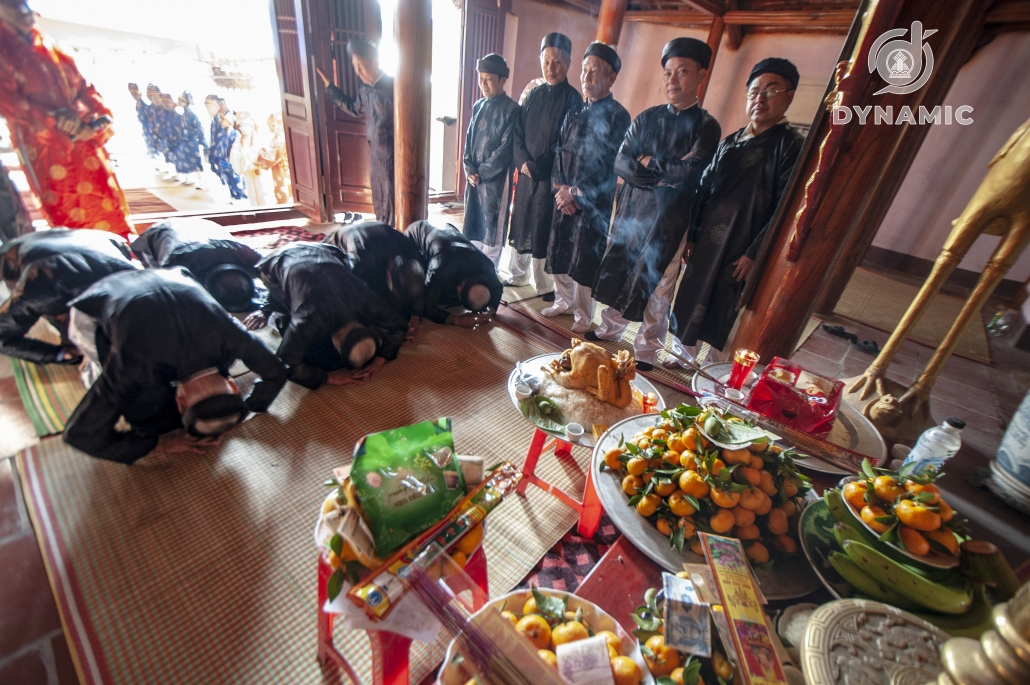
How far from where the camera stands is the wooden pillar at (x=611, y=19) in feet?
17.8

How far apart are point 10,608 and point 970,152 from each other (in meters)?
9.15

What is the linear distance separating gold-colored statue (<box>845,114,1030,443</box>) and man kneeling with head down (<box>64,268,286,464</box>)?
141 inches

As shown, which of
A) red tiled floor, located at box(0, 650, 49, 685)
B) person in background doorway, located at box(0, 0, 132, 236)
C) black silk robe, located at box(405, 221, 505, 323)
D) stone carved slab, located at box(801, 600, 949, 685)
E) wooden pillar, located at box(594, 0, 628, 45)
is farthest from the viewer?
wooden pillar, located at box(594, 0, 628, 45)

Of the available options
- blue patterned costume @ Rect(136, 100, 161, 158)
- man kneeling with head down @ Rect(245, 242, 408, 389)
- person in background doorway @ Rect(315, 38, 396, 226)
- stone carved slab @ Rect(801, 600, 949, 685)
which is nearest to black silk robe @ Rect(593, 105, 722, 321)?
man kneeling with head down @ Rect(245, 242, 408, 389)

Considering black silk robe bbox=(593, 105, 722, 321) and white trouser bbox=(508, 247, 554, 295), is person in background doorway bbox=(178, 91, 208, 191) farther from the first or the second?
black silk robe bbox=(593, 105, 722, 321)

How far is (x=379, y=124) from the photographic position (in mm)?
4863

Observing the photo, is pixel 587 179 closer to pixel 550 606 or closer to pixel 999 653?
pixel 550 606

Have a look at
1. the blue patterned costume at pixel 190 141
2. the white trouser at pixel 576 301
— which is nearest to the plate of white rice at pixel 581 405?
the white trouser at pixel 576 301

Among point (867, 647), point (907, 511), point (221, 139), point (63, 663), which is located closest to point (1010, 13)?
point (907, 511)

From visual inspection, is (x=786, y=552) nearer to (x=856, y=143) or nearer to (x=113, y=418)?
(x=856, y=143)

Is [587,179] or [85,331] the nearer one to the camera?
[85,331]

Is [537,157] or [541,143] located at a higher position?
[541,143]

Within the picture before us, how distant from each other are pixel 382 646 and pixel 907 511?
135 cm

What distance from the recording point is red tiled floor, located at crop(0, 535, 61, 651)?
147 centimetres
